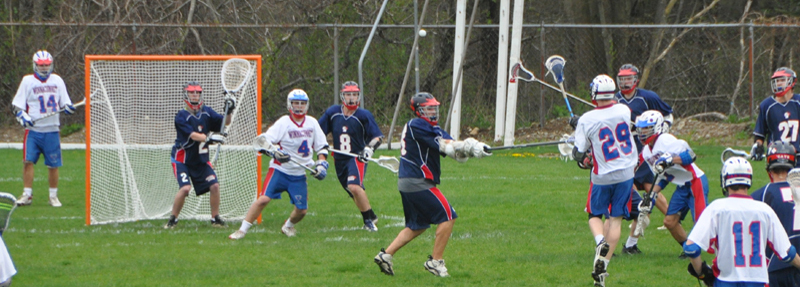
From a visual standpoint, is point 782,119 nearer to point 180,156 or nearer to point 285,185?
point 285,185

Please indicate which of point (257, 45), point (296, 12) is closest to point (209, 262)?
point (257, 45)

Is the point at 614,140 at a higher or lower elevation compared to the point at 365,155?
higher

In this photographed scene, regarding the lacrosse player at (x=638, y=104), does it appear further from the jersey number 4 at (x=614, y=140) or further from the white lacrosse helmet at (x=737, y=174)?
the white lacrosse helmet at (x=737, y=174)

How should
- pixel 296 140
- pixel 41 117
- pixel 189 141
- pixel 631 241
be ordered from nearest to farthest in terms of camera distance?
pixel 631 241, pixel 296 140, pixel 189 141, pixel 41 117

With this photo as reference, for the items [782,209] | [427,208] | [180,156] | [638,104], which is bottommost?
[427,208]

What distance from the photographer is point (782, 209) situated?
17.2 feet

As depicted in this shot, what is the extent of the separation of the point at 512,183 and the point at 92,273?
22.7 ft

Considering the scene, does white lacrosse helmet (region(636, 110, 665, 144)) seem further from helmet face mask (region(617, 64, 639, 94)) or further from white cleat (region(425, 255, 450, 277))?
white cleat (region(425, 255, 450, 277))

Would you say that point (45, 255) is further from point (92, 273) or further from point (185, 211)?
point (185, 211)

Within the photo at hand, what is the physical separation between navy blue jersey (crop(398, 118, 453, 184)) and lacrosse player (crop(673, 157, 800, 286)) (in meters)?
2.48

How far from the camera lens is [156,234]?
30.0 feet

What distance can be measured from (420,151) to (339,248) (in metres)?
1.74

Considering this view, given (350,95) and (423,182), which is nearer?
(423,182)

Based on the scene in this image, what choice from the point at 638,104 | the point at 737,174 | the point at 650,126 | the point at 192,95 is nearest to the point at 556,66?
the point at 638,104
